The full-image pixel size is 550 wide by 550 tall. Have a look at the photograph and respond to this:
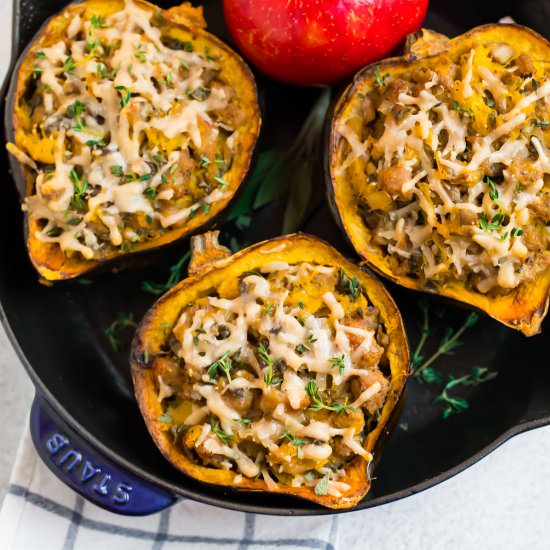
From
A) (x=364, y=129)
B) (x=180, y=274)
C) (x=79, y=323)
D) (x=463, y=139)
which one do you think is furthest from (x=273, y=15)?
(x=79, y=323)

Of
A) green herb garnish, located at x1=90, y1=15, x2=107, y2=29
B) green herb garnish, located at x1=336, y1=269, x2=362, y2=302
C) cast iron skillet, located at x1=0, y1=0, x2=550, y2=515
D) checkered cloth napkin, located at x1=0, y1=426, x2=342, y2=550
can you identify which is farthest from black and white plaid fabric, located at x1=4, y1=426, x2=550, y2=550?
green herb garnish, located at x1=90, y1=15, x2=107, y2=29

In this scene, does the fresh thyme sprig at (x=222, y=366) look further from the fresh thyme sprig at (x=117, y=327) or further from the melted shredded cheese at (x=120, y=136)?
the fresh thyme sprig at (x=117, y=327)

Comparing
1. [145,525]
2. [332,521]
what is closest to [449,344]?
[332,521]

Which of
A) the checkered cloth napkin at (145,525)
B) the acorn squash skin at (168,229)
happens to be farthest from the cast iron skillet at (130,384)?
the checkered cloth napkin at (145,525)

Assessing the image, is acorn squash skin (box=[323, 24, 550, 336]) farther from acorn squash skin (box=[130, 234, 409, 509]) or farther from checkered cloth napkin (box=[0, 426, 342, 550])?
checkered cloth napkin (box=[0, 426, 342, 550])

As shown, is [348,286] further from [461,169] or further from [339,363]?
[461,169]

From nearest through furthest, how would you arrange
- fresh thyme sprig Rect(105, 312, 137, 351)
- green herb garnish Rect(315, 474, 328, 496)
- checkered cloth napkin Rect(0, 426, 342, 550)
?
green herb garnish Rect(315, 474, 328, 496), checkered cloth napkin Rect(0, 426, 342, 550), fresh thyme sprig Rect(105, 312, 137, 351)

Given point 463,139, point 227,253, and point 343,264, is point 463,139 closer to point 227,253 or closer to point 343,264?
point 343,264
